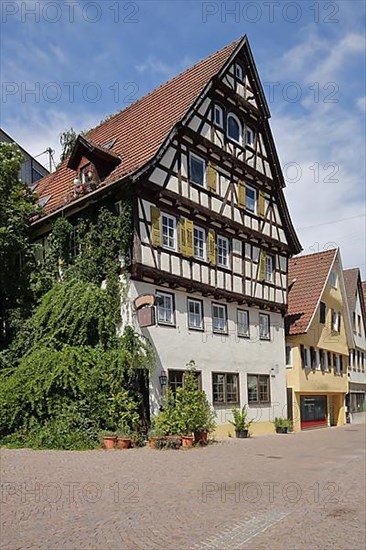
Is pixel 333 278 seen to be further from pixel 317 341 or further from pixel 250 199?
pixel 250 199

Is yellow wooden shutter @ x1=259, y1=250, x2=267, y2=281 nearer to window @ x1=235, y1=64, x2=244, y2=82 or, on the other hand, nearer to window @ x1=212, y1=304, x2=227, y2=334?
window @ x1=212, y1=304, x2=227, y2=334

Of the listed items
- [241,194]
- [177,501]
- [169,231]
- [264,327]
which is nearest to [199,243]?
[169,231]

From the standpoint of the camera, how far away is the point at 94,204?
2081 cm

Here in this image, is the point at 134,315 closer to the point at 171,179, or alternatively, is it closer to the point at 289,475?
the point at 171,179

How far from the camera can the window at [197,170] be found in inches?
897

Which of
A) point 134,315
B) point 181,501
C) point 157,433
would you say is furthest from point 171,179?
point 181,501

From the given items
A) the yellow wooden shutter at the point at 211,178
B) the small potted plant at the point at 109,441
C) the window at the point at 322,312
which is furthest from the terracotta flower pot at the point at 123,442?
the window at the point at 322,312

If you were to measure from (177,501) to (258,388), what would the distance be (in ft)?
56.4

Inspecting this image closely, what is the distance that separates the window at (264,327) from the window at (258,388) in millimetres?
1662

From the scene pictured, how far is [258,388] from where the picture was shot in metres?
26.4

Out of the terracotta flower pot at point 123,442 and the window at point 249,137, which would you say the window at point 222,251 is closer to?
the window at point 249,137

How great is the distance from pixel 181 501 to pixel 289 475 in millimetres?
4249

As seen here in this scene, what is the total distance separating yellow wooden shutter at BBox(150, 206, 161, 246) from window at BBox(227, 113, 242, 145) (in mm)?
6370

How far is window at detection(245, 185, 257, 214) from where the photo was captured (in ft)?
86.1
